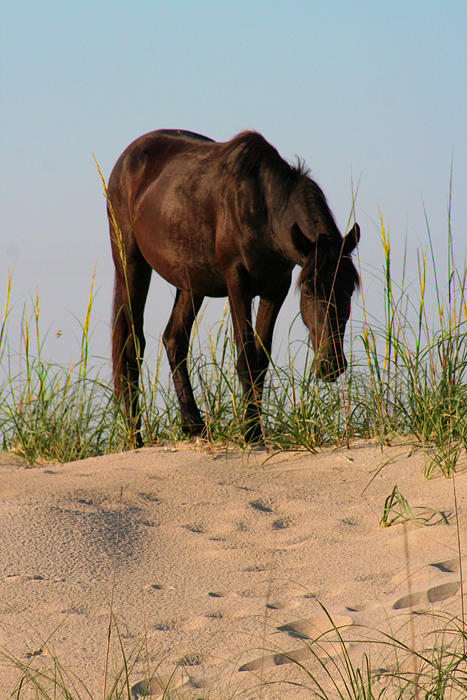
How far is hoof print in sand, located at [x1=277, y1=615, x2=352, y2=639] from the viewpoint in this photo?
2.12m

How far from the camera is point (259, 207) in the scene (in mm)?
4609

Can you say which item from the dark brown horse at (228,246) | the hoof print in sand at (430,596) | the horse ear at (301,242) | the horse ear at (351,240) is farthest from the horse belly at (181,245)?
the hoof print in sand at (430,596)

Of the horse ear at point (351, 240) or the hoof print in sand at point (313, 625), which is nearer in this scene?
the hoof print in sand at point (313, 625)

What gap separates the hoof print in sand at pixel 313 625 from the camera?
212cm

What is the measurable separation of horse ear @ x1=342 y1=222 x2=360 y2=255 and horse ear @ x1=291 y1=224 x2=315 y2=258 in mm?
180

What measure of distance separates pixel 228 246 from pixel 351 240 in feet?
2.82

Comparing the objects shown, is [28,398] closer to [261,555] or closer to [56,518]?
[56,518]

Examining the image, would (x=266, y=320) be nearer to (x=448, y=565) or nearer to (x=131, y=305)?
(x=131, y=305)

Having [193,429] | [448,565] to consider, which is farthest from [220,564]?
[193,429]

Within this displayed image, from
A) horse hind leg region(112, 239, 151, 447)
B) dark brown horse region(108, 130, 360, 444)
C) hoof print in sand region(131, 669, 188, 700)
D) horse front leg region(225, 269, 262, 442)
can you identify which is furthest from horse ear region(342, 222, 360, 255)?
hoof print in sand region(131, 669, 188, 700)

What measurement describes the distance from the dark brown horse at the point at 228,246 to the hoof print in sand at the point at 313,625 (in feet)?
5.96

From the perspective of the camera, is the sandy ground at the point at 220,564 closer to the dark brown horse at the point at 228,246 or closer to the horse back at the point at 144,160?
the dark brown horse at the point at 228,246

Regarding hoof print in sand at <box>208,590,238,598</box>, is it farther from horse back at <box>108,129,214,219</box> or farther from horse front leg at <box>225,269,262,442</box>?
horse back at <box>108,129,214,219</box>

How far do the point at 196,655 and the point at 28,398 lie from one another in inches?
126
